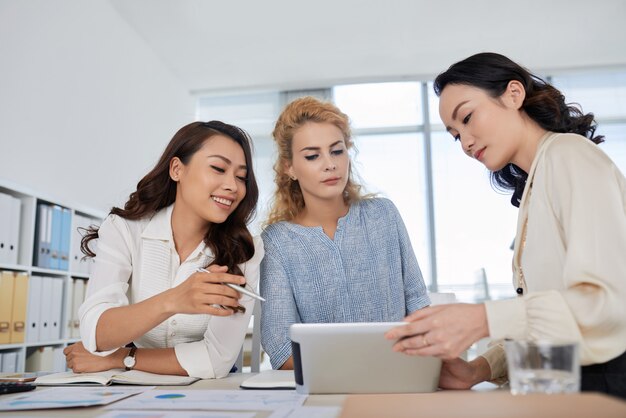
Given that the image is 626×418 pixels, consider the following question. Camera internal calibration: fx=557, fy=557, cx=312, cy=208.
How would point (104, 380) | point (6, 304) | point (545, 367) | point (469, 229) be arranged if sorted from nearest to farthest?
point (545, 367) → point (104, 380) → point (6, 304) → point (469, 229)

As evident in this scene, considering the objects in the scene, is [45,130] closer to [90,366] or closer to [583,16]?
[90,366]

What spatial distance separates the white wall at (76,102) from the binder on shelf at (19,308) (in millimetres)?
516

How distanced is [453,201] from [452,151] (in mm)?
555

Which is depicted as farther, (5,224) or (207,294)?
(5,224)

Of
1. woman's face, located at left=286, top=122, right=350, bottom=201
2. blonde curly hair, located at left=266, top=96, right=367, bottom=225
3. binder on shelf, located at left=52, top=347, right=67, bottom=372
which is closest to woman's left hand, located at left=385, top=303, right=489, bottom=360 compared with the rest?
woman's face, located at left=286, top=122, right=350, bottom=201

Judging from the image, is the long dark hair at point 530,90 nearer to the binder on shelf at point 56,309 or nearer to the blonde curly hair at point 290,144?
the blonde curly hair at point 290,144

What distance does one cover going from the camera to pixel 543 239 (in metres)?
1.11

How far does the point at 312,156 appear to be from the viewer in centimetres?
205

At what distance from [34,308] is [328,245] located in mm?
1817

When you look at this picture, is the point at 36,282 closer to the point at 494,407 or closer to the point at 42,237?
the point at 42,237

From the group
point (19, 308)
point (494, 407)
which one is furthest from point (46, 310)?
point (494, 407)

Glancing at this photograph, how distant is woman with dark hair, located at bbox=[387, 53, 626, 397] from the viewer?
0.95m

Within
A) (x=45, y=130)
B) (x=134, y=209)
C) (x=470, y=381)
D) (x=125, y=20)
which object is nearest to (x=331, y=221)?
(x=134, y=209)

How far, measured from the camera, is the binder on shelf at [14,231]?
2732mm
